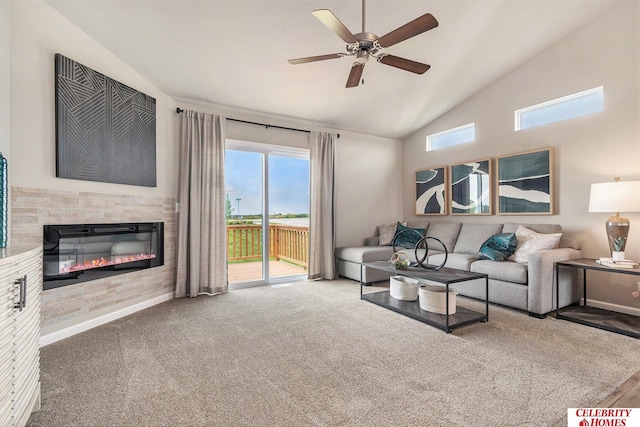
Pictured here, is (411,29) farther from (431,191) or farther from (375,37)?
(431,191)

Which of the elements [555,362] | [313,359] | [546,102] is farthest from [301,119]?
[555,362]

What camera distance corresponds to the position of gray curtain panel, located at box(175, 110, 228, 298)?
154 inches

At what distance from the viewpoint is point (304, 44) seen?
3.30 meters

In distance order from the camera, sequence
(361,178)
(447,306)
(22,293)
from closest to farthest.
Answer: (22,293), (447,306), (361,178)

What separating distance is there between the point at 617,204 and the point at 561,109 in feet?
5.08

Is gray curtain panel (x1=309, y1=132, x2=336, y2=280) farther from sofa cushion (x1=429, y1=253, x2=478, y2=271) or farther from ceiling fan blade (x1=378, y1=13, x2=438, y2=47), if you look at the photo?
ceiling fan blade (x1=378, y1=13, x2=438, y2=47)

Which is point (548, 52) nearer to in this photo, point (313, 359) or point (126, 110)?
point (313, 359)

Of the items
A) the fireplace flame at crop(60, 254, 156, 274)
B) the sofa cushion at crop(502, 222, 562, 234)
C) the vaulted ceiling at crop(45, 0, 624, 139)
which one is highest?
the vaulted ceiling at crop(45, 0, 624, 139)

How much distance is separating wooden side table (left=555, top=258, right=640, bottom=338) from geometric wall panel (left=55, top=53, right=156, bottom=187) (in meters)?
4.58

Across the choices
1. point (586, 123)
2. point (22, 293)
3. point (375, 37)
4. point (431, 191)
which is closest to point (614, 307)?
point (586, 123)

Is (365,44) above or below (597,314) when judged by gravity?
above

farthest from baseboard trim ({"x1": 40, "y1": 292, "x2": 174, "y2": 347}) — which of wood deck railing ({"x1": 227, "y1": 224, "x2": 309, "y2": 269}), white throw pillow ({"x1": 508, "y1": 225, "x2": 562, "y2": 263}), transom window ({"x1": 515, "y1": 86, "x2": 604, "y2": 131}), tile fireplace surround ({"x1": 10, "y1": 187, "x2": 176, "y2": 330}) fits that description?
transom window ({"x1": 515, "y1": 86, "x2": 604, "y2": 131})

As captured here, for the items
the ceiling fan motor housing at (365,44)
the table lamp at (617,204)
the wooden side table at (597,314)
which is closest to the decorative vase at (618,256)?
the table lamp at (617,204)

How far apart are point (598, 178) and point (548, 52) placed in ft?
5.60
